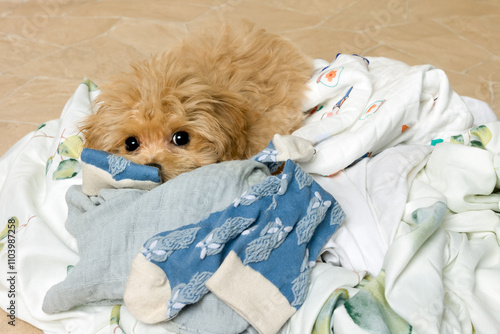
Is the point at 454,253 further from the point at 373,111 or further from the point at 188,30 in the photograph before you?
the point at 188,30

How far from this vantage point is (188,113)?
1.83 metres

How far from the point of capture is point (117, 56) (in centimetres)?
344

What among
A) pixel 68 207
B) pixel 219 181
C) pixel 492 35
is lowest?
pixel 492 35

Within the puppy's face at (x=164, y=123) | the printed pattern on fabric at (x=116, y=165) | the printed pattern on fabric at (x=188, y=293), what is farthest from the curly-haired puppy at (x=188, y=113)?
the printed pattern on fabric at (x=188, y=293)

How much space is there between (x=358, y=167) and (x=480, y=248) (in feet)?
1.63

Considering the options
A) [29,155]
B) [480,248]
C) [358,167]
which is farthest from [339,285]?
[29,155]

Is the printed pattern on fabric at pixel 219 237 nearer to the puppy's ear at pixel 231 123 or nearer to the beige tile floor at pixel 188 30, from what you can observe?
the puppy's ear at pixel 231 123

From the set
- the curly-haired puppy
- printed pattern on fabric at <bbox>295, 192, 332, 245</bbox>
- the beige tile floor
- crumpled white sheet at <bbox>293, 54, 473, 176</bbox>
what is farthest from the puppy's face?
the beige tile floor

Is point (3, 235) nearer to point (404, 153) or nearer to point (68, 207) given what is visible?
point (68, 207)

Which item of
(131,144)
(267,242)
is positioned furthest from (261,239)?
(131,144)

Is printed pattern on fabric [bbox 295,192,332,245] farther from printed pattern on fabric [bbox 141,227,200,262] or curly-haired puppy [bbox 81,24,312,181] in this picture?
curly-haired puppy [bbox 81,24,312,181]

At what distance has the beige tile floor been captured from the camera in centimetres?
316

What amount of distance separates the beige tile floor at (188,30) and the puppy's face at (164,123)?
1139mm

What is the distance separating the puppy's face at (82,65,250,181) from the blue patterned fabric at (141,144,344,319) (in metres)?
0.34
